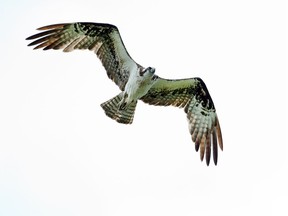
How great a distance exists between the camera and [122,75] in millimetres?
18344

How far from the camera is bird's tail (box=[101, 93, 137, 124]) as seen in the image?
18.5 metres

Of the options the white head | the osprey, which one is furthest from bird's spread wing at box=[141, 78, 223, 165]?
the white head

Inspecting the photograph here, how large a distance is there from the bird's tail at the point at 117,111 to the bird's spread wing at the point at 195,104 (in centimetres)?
44

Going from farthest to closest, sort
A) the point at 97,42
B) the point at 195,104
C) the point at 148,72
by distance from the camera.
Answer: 1. the point at 195,104
2. the point at 97,42
3. the point at 148,72

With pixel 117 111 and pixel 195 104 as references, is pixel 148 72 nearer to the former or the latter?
pixel 117 111

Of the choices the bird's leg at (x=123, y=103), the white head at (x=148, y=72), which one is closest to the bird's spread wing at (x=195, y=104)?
the bird's leg at (x=123, y=103)

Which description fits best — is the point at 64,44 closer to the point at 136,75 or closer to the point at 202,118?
the point at 136,75

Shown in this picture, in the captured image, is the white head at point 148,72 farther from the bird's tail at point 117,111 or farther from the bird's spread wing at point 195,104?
the bird's tail at point 117,111

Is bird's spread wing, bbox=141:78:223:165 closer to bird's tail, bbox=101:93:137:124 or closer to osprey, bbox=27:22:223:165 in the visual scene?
osprey, bbox=27:22:223:165

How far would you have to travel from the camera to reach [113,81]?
18422 mm

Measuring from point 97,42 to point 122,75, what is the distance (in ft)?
2.98

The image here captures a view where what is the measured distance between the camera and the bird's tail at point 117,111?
18.5 m

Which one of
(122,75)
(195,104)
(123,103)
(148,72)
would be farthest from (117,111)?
(195,104)

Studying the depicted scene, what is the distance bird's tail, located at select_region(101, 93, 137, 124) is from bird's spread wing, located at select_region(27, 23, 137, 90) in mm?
450
